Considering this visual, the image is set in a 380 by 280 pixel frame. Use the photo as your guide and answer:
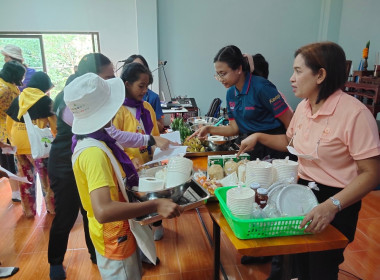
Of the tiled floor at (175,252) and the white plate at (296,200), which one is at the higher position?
the white plate at (296,200)

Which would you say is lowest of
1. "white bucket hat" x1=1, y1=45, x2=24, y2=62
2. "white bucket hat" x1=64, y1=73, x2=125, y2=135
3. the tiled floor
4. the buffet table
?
the tiled floor

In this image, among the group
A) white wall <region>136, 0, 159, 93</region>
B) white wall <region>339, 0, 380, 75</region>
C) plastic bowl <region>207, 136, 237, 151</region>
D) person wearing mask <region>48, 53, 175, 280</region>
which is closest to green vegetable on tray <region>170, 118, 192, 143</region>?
plastic bowl <region>207, 136, 237, 151</region>

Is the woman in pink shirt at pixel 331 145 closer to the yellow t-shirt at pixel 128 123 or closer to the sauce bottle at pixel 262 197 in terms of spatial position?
the sauce bottle at pixel 262 197

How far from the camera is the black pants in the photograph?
1.67 meters

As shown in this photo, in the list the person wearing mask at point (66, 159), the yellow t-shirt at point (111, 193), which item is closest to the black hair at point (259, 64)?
the person wearing mask at point (66, 159)

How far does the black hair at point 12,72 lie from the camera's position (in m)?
2.50

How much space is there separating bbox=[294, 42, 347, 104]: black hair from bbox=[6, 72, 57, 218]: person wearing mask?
1975mm

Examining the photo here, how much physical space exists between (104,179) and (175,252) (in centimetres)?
143

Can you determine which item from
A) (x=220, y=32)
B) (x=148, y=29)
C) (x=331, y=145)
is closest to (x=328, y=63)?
(x=331, y=145)

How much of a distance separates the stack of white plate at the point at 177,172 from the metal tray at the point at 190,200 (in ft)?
0.14

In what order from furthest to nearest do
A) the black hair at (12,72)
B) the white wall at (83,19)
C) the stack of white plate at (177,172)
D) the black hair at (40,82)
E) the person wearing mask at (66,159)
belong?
the white wall at (83,19), the black hair at (12,72), the black hair at (40,82), the person wearing mask at (66,159), the stack of white plate at (177,172)

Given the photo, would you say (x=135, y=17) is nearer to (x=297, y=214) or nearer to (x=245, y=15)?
(x=245, y=15)

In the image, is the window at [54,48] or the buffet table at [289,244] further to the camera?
the window at [54,48]

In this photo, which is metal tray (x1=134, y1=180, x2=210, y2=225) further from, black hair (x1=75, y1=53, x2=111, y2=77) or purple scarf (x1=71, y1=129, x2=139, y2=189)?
black hair (x1=75, y1=53, x2=111, y2=77)
